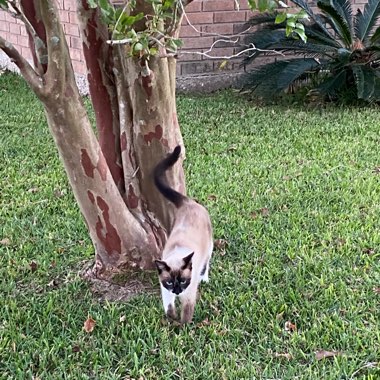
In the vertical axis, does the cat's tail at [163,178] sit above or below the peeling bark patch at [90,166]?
below

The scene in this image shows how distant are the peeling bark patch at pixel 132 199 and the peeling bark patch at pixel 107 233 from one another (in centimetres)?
32

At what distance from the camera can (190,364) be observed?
9.93 ft

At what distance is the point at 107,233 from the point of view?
3.71 metres

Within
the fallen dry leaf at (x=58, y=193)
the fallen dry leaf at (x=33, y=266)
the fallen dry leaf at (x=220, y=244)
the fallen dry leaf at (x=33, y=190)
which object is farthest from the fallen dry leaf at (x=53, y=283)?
the fallen dry leaf at (x=33, y=190)

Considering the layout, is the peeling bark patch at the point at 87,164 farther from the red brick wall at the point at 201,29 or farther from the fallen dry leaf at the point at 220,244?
the red brick wall at the point at 201,29

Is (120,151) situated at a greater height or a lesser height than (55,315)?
greater

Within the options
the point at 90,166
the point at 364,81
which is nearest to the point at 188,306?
the point at 90,166

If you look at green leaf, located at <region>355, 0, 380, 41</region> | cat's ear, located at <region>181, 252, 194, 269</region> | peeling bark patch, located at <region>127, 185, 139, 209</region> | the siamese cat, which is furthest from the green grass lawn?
green leaf, located at <region>355, 0, 380, 41</region>

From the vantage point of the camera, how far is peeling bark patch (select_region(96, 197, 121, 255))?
3.62 m

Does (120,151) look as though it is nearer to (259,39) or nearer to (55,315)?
(55,315)

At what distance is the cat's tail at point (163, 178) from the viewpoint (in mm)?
3709

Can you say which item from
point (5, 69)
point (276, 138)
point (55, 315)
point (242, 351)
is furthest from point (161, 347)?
point (5, 69)

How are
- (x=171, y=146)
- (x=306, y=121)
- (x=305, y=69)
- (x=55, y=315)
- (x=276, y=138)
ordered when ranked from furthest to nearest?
(x=305, y=69), (x=306, y=121), (x=276, y=138), (x=171, y=146), (x=55, y=315)

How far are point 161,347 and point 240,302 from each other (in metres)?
0.59
